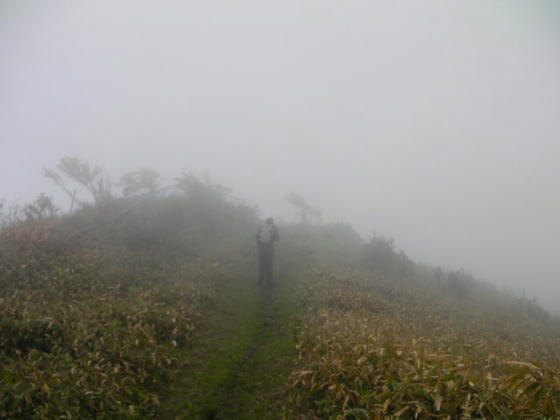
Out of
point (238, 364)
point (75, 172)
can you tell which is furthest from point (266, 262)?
point (75, 172)

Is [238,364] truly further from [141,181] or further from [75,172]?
[75,172]

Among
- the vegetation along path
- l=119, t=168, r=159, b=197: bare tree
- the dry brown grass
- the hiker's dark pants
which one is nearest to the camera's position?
the dry brown grass

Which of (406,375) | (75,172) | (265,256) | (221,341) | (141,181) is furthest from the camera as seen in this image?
(141,181)

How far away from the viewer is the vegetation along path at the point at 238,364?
502 cm

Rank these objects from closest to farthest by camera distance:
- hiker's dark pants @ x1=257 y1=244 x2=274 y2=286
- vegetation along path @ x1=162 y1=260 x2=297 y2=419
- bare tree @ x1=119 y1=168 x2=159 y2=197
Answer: vegetation along path @ x1=162 y1=260 x2=297 y2=419 → hiker's dark pants @ x1=257 y1=244 x2=274 y2=286 → bare tree @ x1=119 y1=168 x2=159 y2=197

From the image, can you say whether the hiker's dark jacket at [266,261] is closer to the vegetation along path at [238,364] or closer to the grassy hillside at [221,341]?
the grassy hillside at [221,341]

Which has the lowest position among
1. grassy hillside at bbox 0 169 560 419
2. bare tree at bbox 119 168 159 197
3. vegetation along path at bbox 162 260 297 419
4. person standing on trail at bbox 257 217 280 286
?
vegetation along path at bbox 162 260 297 419

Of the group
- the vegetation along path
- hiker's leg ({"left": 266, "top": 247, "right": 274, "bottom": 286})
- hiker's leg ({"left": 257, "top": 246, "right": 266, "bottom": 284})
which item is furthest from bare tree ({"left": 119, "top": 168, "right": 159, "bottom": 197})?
the vegetation along path

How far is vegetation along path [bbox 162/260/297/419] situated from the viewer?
5023mm

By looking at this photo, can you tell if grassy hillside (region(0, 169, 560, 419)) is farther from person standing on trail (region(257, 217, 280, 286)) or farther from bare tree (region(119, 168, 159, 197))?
bare tree (region(119, 168, 159, 197))

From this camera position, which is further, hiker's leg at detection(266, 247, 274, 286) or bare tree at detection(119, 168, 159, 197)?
bare tree at detection(119, 168, 159, 197)

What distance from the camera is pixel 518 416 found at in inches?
141

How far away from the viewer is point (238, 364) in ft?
21.7

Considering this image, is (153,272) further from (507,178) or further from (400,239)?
(507,178)
